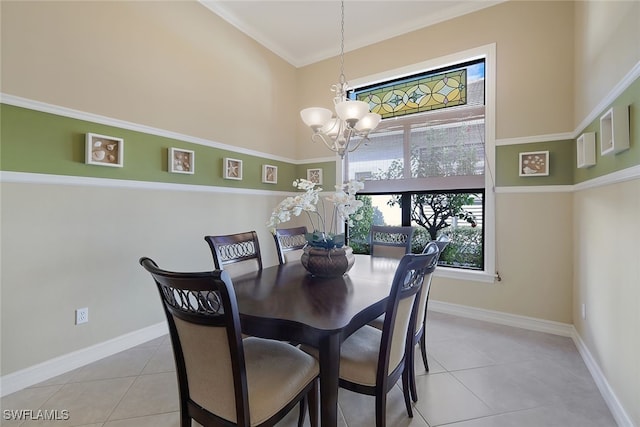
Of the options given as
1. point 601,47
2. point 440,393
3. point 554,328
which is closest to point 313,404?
point 440,393

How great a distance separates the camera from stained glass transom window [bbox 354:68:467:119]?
3.29 m

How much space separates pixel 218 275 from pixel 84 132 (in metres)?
2.02

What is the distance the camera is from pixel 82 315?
2.17 m

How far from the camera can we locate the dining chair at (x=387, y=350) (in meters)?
1.29

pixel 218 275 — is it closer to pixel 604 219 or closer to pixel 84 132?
pixel 84 132

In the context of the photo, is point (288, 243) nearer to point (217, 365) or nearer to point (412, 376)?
point (412, 376)

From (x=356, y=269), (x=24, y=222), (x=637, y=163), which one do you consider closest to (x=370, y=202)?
(x=356, y=269)

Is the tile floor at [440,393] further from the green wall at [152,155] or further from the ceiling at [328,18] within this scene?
the ceiling at [328,18]

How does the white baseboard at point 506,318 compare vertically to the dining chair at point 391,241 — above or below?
below

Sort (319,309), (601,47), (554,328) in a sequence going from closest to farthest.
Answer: (319,309)
(601,47)
(554,328)

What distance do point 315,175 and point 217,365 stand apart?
329 centimetres

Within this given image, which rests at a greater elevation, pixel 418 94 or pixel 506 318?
pixel 418 94

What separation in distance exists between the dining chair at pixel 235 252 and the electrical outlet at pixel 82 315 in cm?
113

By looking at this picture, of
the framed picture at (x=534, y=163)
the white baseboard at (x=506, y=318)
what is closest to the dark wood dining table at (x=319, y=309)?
the white baseboard at (x=506, y=318)
